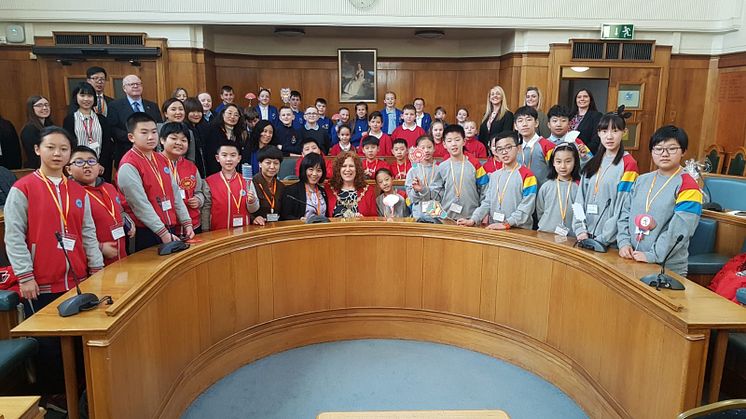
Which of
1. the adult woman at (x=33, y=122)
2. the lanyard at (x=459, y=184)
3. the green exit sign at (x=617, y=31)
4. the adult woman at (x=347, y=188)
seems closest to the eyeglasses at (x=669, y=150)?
the lanyard at (x=459, y=184)

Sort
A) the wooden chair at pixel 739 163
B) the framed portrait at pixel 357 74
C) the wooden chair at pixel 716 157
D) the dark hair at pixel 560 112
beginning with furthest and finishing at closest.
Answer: the framed portrait at pixel 357 74
the wooden chair at pixel 716 157
the wooden chair at pixel 739 163
the dark hair at pixel 560 112

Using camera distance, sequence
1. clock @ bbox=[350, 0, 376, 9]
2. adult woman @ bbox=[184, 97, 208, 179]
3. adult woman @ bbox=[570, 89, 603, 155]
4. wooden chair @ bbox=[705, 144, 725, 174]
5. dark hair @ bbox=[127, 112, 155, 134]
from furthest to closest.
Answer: clock @ bbox=[350, 0, 376, 9] → wooden chair @ bbox=[705, 144, 725, 174] → adult woman @ bbox=[570, 89, 603, 155] → adult woman @ bbox=[184, 97, 208, 179] → dark hair @ bbox=[127, 112, 155, 134]

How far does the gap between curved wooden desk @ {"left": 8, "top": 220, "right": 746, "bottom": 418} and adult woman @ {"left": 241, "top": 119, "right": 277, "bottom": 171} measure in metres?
1.62

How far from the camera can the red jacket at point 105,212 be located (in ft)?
8.86

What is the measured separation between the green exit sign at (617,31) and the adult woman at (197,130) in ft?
22.2

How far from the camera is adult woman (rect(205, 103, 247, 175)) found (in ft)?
14.9

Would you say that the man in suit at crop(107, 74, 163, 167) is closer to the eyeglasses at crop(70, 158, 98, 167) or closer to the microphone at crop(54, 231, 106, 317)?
the eyeglasses at crop(70, 158, 98, 167)

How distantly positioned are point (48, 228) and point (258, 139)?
8.49 feet

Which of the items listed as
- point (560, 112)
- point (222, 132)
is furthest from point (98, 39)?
point (560, 112)

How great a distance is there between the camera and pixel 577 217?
297cm

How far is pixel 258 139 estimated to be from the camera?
4781 mm

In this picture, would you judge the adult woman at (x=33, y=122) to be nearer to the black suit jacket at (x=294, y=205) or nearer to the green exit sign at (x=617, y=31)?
the black suit jacket at (x=294, y=205)

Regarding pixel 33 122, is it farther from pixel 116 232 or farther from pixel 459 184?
pixel 459 184

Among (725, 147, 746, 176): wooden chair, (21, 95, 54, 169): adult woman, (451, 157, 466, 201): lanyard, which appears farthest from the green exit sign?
(21, 95, 54, 169): adult woman
